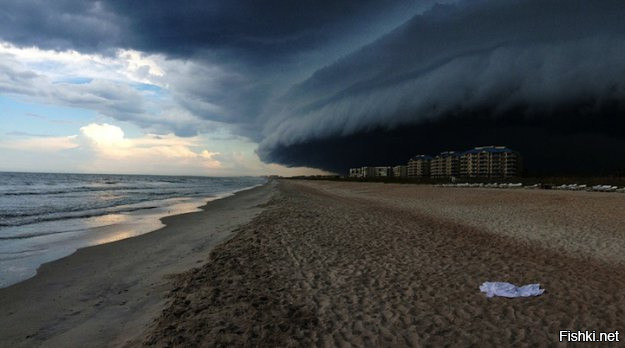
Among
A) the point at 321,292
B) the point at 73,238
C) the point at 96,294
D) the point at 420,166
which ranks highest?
the point at 420,166

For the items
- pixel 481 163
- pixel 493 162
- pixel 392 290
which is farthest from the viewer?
pixel 481 163

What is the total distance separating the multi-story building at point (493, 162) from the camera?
415ft

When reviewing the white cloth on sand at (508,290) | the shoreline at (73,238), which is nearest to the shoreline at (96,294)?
the shoreline at (73,238)

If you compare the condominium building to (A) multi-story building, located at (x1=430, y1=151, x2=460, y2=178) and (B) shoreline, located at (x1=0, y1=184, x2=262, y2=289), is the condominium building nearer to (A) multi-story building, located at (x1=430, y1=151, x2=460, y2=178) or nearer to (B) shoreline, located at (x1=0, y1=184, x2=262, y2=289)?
(A) multi-story building, located at (x1=430, y1=151, x2=460, y2=178)

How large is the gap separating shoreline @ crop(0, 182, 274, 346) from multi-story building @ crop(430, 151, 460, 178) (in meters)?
147

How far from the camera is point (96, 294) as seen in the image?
25.6 ft

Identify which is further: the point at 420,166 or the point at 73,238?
the point at 420,166

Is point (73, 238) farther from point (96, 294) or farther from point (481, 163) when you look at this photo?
point (481, 163)

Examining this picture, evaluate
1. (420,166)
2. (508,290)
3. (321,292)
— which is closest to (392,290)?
(321,292)

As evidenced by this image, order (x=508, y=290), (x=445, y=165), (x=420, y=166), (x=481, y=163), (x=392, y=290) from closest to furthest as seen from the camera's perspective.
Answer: (x=508, y=290) → (x=392, y=290) → (x=481, y=163) → (x=445, y=165) → (x=420, y=166)

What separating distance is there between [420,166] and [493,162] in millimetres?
54638

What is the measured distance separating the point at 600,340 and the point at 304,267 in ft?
20.0

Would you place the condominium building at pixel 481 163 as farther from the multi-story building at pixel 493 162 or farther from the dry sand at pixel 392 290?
the dry sand at pixel 392 290

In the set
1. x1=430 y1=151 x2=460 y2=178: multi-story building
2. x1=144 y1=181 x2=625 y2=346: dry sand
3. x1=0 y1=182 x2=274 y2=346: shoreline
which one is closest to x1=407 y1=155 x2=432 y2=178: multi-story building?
x1=430 y1=151 x2=460 y2=178: multi-story building
